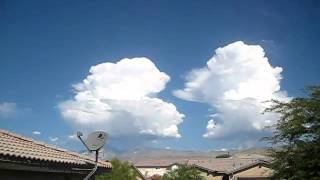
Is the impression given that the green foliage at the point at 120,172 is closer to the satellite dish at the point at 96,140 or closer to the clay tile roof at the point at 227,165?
the satellite dish at the point at 96,140

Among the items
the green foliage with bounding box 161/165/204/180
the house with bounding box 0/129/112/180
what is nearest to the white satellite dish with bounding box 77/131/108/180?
the house with bounding box 0/129/112/180

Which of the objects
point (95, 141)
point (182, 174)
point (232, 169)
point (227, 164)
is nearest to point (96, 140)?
point (95, 141)

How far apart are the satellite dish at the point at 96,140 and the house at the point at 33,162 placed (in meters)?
1.06

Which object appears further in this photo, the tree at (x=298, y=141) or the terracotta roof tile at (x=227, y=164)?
the terracotta roof tile at (x=227, y=164)

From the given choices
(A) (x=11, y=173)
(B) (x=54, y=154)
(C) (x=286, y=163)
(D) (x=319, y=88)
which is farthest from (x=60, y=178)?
(D) (x=319, y=88)

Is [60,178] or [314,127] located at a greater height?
[314,127]

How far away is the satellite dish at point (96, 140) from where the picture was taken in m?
16.3

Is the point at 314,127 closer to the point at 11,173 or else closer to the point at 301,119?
the point at 301,119

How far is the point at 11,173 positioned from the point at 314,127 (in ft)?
36.4

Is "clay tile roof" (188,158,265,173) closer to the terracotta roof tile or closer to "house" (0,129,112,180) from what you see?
the terracotta roof tile

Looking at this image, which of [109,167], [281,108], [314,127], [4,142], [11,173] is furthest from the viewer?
[109,167]

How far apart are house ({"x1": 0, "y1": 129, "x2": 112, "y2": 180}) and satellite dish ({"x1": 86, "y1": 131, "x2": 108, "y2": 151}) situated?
1.06 meters

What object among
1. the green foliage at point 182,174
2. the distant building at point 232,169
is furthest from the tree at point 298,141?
the distant building at point 232,169

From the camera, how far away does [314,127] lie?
1795 centimetres
